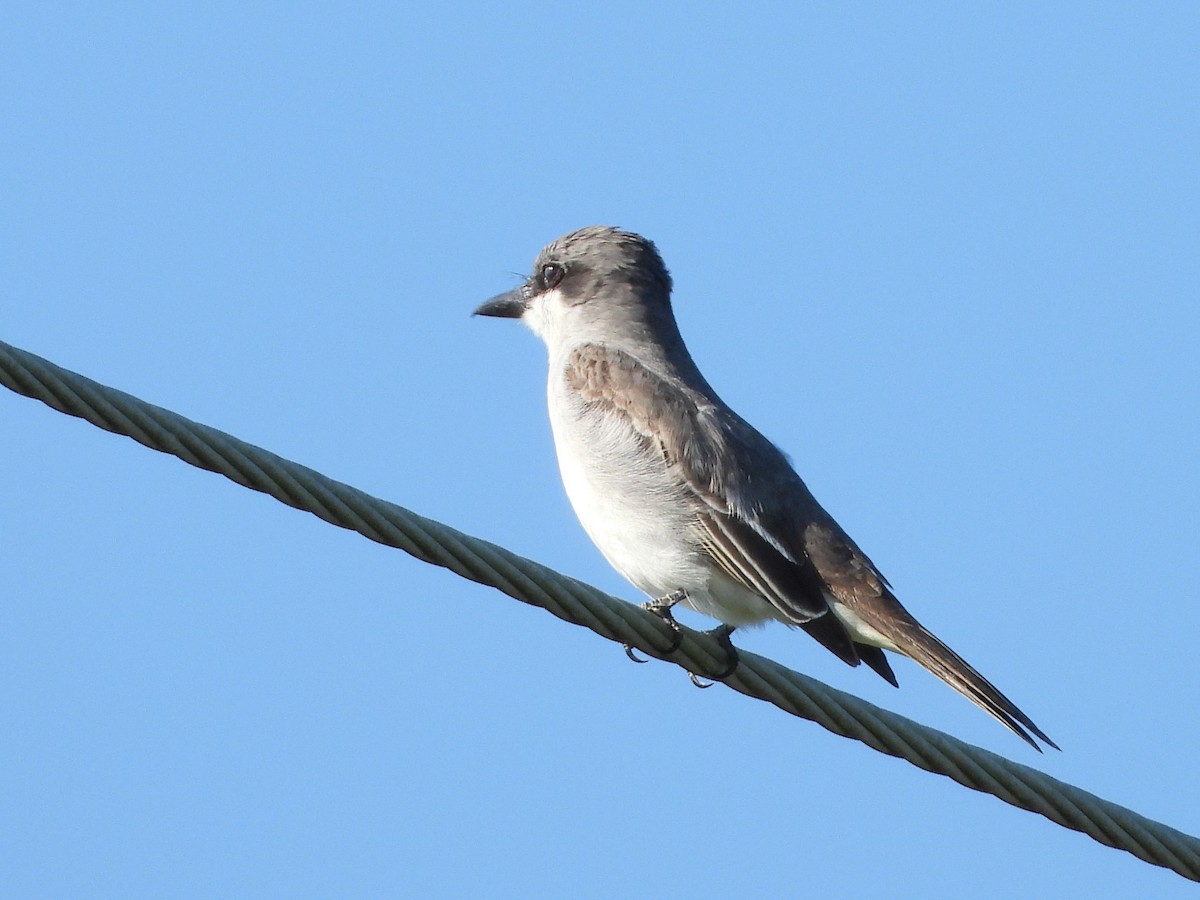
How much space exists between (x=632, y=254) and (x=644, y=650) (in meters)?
3.62

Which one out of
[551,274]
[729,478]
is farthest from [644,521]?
[551,274]

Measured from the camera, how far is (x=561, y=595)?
5.07m

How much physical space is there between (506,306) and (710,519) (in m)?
2.74

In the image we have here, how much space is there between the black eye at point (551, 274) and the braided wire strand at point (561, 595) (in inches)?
144

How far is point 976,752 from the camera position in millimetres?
5117

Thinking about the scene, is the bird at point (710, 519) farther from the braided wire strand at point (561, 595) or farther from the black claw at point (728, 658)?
the braided wire strand at point (561, 595)

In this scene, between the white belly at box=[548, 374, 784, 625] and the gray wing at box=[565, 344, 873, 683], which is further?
the white belly at box=[548, 374, 784, 625]

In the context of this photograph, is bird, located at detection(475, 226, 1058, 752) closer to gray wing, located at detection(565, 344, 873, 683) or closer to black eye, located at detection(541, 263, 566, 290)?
gray wing, located at detection(565, 344, 873, 683)

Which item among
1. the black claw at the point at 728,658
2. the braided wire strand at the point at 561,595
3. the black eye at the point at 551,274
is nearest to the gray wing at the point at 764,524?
the black claw at the point at 728,658

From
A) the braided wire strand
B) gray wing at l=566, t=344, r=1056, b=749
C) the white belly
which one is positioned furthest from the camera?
the white belly

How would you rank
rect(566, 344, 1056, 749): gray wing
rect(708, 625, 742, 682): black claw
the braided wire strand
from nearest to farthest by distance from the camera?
the braided wire strand, rect(708, 625, 742, 682): black claw, rect(566, 344, 1056, 749): gray wing

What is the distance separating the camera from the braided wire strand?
4.30m

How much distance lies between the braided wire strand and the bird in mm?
1223

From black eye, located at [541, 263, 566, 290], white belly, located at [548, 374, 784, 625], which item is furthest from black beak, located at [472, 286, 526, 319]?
white belly, located at [548, 374, 784, 625]
